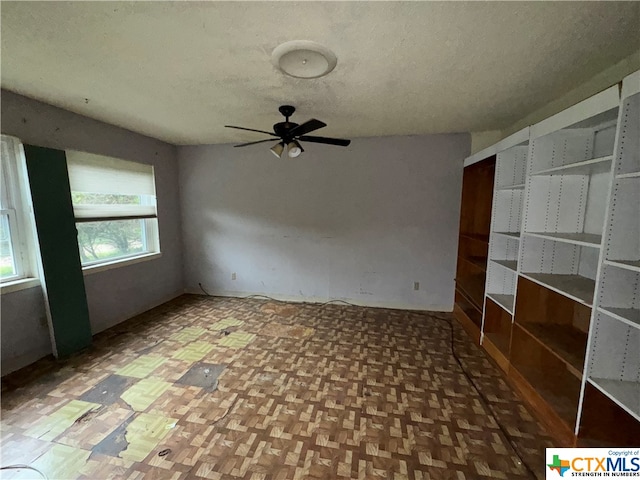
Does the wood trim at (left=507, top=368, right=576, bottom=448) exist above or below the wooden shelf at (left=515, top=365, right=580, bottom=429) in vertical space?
below

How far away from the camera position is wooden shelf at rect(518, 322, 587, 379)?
5.48 feet

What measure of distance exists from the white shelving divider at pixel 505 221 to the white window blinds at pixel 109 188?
4290mm

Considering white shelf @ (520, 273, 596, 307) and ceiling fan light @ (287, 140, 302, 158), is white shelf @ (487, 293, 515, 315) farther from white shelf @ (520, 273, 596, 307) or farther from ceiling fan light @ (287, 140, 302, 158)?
ceiling fan light @ (287, 140, 302, 158)

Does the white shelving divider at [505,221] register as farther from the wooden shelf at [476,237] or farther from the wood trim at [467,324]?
the wood trim at [467,324]

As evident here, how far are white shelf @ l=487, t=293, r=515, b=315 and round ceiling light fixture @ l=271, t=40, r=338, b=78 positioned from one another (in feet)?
8.17

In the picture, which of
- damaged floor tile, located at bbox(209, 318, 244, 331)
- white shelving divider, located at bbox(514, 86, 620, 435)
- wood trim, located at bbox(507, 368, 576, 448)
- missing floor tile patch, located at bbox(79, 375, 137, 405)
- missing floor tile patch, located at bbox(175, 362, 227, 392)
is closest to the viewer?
wood trim, located at bbox(507, 368, 576, 448)

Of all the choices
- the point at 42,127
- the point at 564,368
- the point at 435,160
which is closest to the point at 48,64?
the point at 42,127

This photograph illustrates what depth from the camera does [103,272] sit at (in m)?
3.09

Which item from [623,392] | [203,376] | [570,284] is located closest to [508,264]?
[570,284]

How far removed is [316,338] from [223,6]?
112 inches

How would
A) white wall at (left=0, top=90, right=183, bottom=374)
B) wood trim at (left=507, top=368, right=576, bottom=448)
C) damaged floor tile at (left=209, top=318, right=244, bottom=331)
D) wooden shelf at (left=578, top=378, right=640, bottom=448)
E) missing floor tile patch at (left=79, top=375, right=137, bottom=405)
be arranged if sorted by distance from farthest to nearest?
damaged floor tile at (left=209, top=318, right=244, bottom=331) < white wall at (left=0, top=90, right=183, bottom=374) < missing floor tile patch at (left=79, top=375, right=137, bottom=405) < wood trim at (left=507, top=368, right=576, bottom=448) < wooden shelf at (left=578, top=378, right=640, bottom=448)

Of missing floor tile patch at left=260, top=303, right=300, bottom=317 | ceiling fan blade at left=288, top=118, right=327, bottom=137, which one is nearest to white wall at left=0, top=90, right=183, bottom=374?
missing floor tile patch at left=260, top=303, right=300, bottom=317

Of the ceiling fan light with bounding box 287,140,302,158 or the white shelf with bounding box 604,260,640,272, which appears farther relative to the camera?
the ceiling fan light with bounding box 287,140,302,158

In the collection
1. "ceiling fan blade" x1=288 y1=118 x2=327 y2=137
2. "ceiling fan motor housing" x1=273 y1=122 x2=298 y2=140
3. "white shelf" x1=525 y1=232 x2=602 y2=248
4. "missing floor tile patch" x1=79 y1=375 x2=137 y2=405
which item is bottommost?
"missing floor tile patch" x1=79 y1=375 x2=137 y2=405
